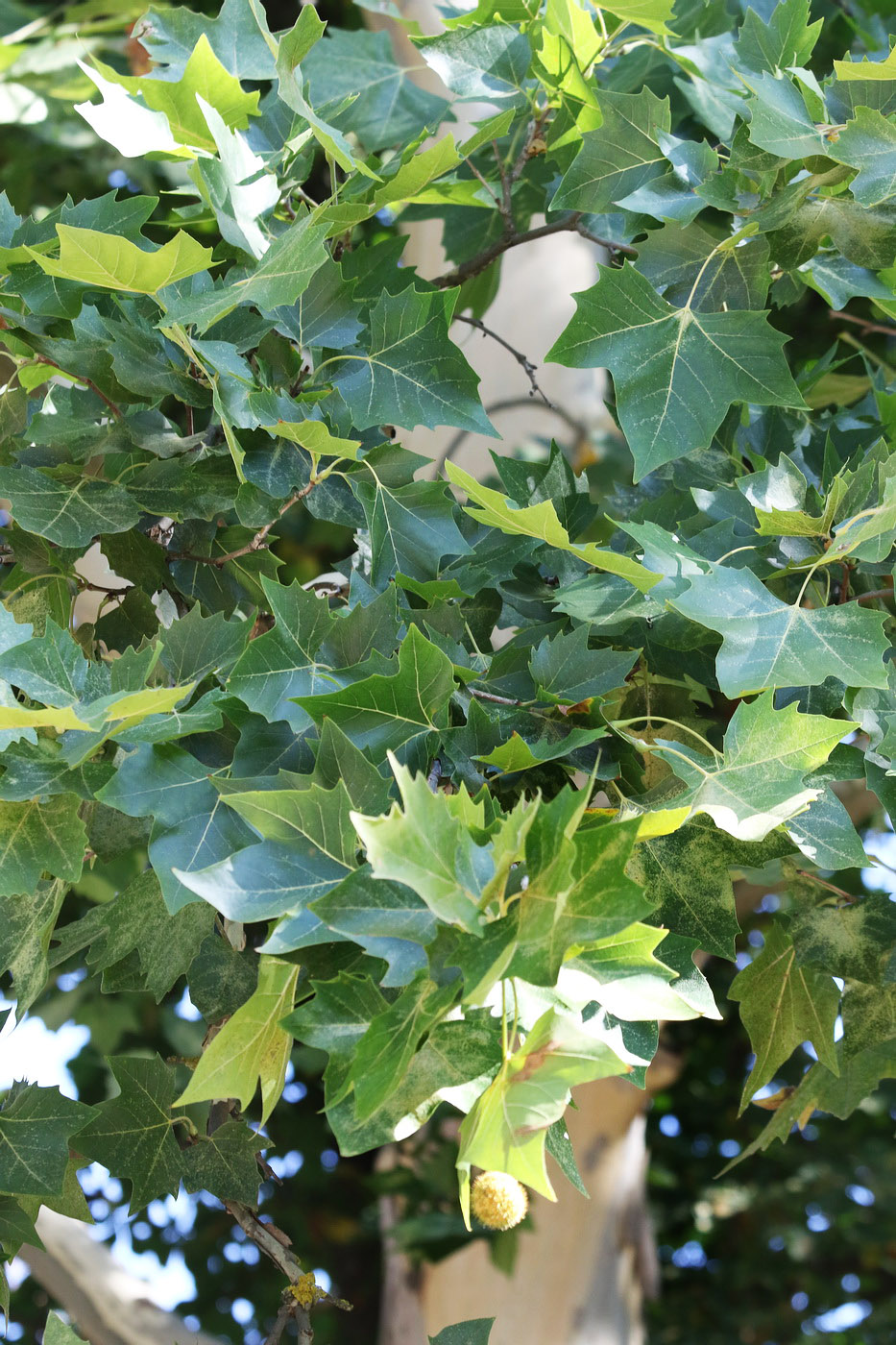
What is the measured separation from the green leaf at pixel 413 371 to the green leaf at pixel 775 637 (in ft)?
0.51

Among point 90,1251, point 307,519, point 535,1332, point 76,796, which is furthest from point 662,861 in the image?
point 307,519

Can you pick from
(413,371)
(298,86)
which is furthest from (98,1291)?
(298,86)

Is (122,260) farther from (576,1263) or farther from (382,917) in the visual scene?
(576,1263)

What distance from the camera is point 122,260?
18.1 inches

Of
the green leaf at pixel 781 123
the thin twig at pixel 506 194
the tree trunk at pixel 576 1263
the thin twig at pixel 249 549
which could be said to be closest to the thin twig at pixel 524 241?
the thin twig at pixel 506 194

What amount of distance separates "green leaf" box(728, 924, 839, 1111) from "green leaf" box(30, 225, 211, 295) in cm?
45

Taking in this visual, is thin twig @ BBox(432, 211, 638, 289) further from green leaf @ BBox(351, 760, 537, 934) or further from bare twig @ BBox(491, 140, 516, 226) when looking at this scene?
green leaf @ BBox(351, 760, 537, 934)

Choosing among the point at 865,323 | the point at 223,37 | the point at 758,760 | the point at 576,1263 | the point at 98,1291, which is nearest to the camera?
the point at 758,760

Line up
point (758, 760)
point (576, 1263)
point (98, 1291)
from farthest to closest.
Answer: point (576, 1263), point (98, 1291), point (758, 760)

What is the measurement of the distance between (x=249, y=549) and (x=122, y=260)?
17 centimetres

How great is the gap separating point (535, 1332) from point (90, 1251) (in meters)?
0.51

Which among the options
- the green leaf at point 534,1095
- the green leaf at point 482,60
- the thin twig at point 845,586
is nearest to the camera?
the green leaf at point 534,1095

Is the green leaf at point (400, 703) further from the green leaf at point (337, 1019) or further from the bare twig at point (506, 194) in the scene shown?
the bare twig at point (506, 194)

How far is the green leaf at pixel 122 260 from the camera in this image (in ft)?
1.47
